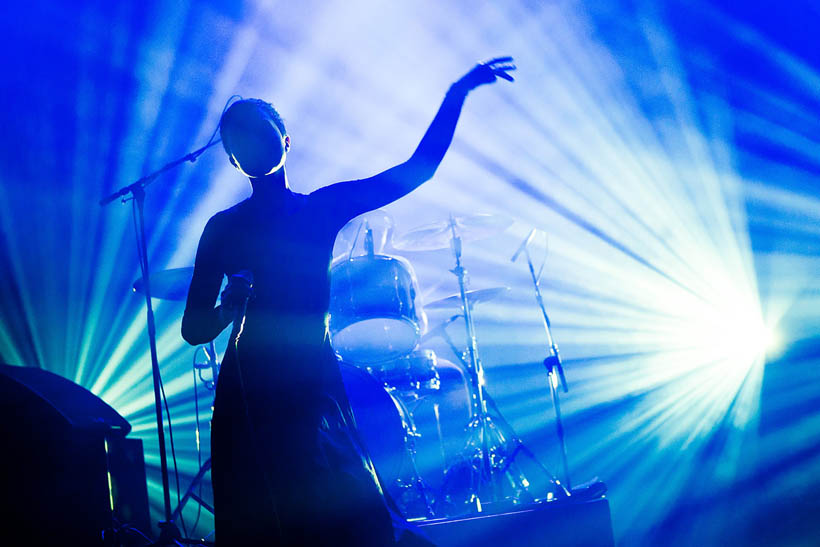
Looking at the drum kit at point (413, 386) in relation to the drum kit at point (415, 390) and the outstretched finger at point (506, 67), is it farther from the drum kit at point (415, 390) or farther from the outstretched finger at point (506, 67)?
the outstretched finger at point (506, 67)

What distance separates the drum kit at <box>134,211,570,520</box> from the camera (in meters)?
3.71

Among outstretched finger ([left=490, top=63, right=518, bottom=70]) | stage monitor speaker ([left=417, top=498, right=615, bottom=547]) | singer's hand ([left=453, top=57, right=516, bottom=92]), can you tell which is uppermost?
outstretched finger ([left=490, top=63, right=518, bottom=70])

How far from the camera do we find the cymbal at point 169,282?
363 cm

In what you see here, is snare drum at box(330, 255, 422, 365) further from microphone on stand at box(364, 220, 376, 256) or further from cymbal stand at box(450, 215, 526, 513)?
cymbal stand at box(450, 215, 526, 513)

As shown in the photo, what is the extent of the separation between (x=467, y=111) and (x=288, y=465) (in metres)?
4.02

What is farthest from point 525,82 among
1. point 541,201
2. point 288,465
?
point 288,465

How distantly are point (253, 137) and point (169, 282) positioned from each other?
2463 mm

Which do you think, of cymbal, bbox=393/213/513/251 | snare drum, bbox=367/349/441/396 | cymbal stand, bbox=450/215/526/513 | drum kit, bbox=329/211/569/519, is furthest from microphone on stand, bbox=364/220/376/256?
snare drum, bbox=367/349/441/396

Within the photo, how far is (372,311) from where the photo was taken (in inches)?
153

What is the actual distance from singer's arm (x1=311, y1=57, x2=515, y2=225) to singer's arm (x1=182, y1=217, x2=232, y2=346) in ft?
0.90

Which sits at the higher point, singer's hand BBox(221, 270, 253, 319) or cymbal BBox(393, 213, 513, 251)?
cymbal BBox(393, 213, 513, 251)

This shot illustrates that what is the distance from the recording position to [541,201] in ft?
17.1

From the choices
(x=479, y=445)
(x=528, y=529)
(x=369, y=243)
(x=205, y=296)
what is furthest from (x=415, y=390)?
(x=205, y=296)

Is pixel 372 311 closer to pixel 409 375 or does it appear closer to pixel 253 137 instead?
pixel 409 375
